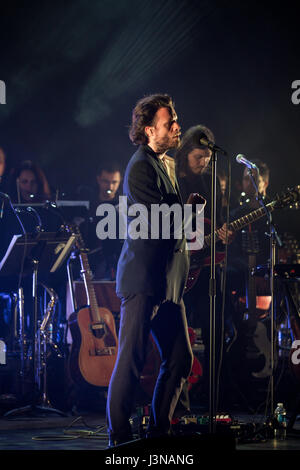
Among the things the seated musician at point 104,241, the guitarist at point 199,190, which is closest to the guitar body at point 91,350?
the guitarist at point 199,190

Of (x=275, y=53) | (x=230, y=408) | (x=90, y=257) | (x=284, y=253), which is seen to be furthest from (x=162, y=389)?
(x=275, y=53)

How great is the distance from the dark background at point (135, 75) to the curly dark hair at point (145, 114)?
18.0ft

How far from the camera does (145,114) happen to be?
3820 mm

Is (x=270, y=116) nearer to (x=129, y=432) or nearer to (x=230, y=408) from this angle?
(x=230, y=408)

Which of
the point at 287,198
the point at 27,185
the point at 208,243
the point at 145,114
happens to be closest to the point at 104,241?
the point at 27,185

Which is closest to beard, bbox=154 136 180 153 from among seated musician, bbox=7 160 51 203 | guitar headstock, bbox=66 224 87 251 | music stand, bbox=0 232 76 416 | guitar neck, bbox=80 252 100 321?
music stand, bbox=0 232 76 416

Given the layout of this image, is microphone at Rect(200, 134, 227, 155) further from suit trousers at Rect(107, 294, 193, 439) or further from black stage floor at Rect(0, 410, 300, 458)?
black stage floor at Rect(0, 410, 300, 458)

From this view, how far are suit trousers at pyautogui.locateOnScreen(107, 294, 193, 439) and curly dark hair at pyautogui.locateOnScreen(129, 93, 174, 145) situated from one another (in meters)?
0.93

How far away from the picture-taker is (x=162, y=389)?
3.71m

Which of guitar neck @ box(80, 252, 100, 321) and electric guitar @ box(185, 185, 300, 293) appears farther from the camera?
guitar neck @ box(80, 252, 100, 321)

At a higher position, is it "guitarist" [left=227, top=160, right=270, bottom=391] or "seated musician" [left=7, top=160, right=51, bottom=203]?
"seated musician" [left=7, top=160, right=51, bottom=203]

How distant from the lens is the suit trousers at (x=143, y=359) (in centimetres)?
362

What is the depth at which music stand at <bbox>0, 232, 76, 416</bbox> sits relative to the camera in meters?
5.55
